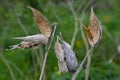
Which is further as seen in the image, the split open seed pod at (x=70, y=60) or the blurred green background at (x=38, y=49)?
the blurred green background at (x=38, y=49)

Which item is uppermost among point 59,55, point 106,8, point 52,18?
point 59,55

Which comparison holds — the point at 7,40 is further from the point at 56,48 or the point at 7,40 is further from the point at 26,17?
the point at 56,48

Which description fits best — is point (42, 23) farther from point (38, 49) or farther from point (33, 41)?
point (38, 49)

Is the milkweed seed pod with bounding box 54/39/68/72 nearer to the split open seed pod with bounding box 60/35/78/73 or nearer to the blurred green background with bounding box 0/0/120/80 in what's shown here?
the split open seed pod with bounding box 60/35/78/73

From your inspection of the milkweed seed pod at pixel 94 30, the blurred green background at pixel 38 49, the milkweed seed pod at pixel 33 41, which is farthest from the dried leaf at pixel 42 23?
the blurred green background at pixel 38 49

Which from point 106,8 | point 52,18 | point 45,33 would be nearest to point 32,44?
point 45,33

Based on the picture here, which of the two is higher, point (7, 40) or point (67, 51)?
point (67, 51)

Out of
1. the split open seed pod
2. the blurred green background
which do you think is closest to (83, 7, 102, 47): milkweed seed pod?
the split open seed pod

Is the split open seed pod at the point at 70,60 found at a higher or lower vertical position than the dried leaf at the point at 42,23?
lower

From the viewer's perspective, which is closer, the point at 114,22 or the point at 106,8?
the point at 114,22

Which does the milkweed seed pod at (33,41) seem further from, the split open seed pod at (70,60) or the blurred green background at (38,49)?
the blurred green background at (38,49)

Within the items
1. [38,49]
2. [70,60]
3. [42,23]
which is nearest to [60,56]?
[70,60]
